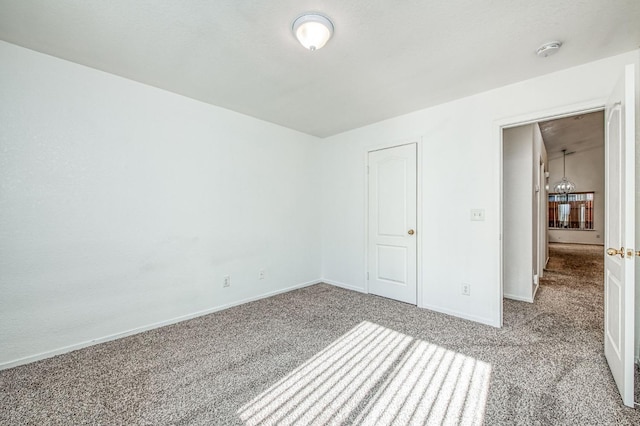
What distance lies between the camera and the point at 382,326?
2.81m

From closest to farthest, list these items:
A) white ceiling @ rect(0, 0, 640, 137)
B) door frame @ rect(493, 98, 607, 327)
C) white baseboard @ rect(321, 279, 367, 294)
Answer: white ceiling @ rect(0, 0, 640, 137) → door frame @ rect(493, 98, 607, 327) → white baseboard @ rect(321, 279, 367, 294)

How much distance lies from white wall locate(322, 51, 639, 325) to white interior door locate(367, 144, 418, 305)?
6.3 inches

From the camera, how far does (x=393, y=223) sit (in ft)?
12.0

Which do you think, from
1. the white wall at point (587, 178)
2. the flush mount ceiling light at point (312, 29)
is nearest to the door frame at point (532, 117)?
the flush mount ceiling light at point (312, 29)

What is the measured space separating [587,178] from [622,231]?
10.0 meters

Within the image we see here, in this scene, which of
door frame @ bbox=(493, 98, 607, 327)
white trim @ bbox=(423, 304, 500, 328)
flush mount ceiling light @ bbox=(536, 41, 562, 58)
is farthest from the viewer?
white trim @ bbox=(423, 304, 500, 328)

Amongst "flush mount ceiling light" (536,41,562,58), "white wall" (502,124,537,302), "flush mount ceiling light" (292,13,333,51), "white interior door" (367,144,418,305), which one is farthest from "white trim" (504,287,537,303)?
"flush mount ceiling light" (292,13,333,51)

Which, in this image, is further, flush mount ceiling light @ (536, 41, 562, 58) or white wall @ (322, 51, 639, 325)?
white wall @ (322, 51, 639, 325)

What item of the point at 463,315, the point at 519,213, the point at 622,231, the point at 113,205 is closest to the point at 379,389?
the point at 463,315

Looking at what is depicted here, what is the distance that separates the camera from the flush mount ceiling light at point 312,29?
1748mm

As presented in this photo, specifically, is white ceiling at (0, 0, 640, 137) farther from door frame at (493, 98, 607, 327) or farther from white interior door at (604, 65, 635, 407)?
white interior door at (604, 65, 635, 407)

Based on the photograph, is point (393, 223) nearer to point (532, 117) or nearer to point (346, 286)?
point (346, 286)

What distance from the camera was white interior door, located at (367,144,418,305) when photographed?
347cm

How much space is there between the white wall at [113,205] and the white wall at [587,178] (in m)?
10.6
